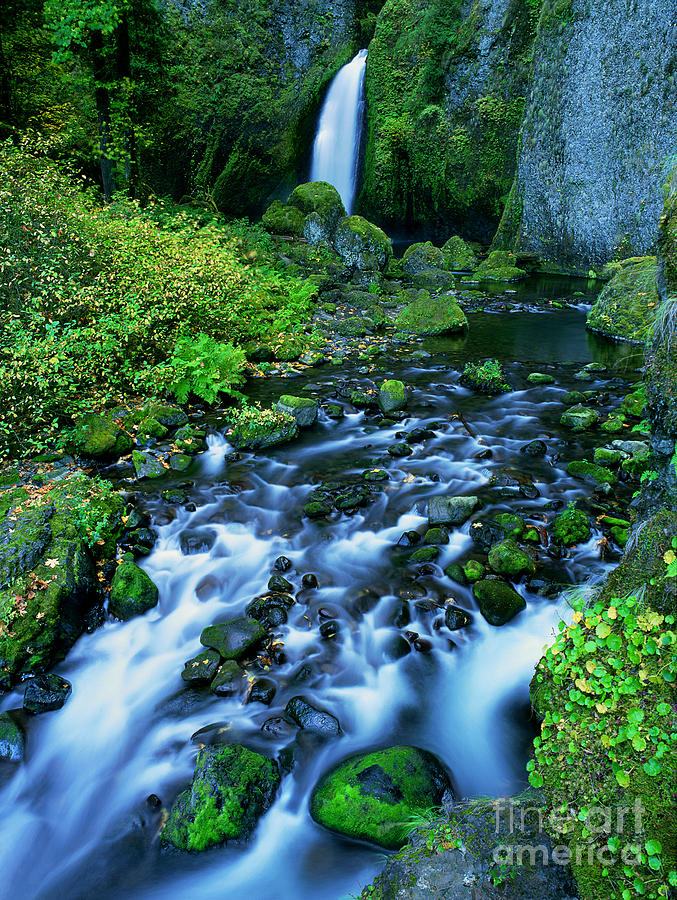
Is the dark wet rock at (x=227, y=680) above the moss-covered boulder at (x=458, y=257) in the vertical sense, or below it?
below

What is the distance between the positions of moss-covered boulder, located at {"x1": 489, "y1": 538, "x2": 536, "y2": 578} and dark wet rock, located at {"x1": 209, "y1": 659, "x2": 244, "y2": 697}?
2.53 meters

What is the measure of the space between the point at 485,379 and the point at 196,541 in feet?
20.9

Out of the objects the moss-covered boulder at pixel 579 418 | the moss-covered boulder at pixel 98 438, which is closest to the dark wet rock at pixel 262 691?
the moss-covered boulder at pixel 98 438

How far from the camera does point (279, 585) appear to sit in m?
5.22

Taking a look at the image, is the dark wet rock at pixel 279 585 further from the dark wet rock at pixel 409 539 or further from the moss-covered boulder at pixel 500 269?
the moss-covered boulder at pixel 500 269

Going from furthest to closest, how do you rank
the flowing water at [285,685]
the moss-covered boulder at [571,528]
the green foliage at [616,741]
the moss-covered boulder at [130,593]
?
1. the moss-covered boulder at [571,528]
2. the moss-covered boulder at [130,593]
3. the flowing water at [285,685]
4. the green foliage at [616,741]

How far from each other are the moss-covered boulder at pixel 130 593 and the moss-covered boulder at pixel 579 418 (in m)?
6.37

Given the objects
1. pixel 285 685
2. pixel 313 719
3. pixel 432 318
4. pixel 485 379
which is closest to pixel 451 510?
pixel 285 685

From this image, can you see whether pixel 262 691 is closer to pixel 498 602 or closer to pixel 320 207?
pixel 498 602

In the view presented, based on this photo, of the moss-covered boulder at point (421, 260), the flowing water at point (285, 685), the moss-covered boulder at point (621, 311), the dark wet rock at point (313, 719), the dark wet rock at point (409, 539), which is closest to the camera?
the flowing water at point (285, 685)

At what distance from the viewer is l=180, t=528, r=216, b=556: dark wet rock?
231 inches

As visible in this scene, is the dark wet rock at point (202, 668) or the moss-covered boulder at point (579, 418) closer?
the dark wet rock at point (202, 668)

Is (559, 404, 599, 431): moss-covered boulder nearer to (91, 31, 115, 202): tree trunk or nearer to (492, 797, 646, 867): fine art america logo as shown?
(492, 797, 646, 867): fine art america logo

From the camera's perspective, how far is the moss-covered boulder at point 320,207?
20.8 m
